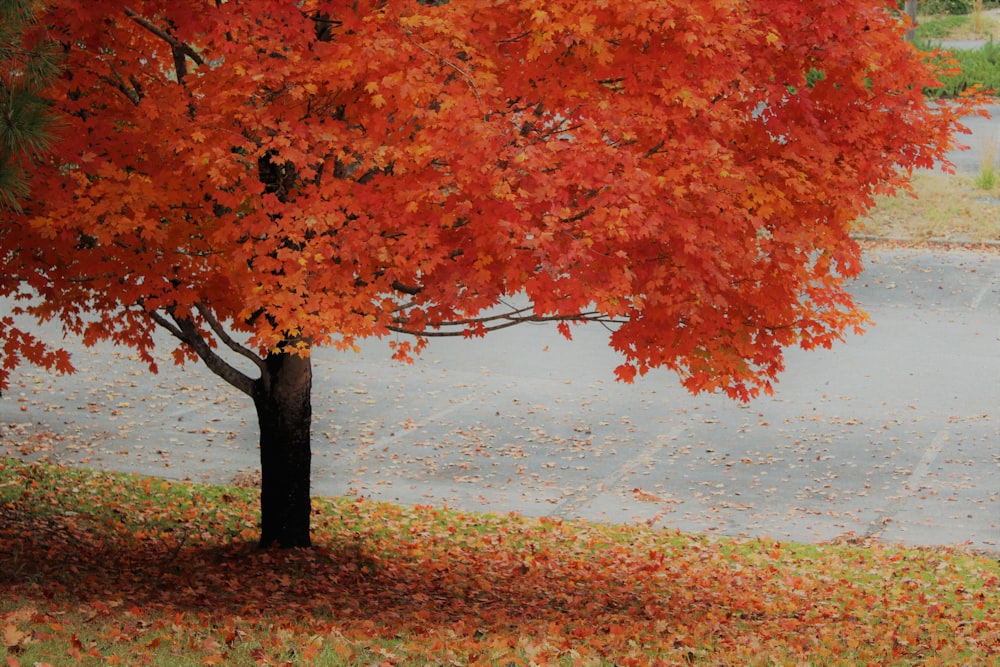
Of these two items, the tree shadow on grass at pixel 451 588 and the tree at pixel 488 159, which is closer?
the tree at pixel 488 159

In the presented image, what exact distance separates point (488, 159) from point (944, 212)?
22924 millimetres

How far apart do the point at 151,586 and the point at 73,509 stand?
3.04 m

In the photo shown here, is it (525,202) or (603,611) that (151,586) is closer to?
(603,611)

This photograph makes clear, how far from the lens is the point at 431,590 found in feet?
32.1

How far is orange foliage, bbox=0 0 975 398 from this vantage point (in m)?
7.24

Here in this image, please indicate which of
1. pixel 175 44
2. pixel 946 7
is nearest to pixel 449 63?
pixel 175 44

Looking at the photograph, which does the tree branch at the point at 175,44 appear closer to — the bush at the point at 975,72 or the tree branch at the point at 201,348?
the tree branch at the point at 201,348

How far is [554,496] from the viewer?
13.6 metres

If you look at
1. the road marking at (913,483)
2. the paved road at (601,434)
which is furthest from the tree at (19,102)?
the road marking at (913,483)

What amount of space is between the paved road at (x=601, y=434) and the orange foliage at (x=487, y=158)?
17.4ft

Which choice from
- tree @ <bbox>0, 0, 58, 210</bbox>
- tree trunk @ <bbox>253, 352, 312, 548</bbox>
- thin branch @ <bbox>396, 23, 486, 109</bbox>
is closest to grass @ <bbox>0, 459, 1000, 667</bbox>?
tree trunk @ <bbox>253, 352, 312, 548</bbox>

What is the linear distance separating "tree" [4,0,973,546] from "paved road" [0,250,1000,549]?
207 inches

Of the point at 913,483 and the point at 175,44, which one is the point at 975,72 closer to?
the point at 913,483

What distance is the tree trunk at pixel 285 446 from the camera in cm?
986
